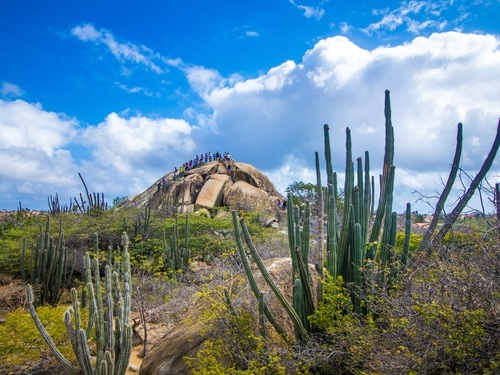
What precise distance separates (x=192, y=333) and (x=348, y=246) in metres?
2.40

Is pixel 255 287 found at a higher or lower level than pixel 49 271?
higher

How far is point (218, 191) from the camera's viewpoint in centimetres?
3253

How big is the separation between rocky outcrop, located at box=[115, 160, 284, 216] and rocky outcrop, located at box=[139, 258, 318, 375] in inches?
758

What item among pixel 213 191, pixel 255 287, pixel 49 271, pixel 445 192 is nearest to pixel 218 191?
pixel 213 191

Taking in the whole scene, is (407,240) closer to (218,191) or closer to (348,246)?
(348,246)

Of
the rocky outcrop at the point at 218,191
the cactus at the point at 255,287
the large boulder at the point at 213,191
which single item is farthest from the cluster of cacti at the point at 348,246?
the large boulder at the point at 213,191

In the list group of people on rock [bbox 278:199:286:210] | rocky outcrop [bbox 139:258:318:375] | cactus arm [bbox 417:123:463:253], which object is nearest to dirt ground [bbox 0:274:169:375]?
rocky outcrop [bbox 139:258:318:375]

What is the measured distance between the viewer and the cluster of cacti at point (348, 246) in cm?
535

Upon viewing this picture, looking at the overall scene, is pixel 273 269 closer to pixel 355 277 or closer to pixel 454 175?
pixel 355 277

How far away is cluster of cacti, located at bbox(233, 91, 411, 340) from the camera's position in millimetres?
5352

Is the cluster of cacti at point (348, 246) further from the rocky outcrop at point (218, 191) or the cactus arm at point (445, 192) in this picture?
the rocky outcrop at point (218, 191)

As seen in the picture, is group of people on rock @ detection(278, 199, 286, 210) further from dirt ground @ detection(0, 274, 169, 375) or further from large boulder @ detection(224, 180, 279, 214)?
dirt ground @ detection(0, 274, 169, 375)

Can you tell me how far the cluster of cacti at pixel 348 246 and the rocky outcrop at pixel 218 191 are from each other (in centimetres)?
2031

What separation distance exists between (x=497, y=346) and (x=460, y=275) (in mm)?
639
